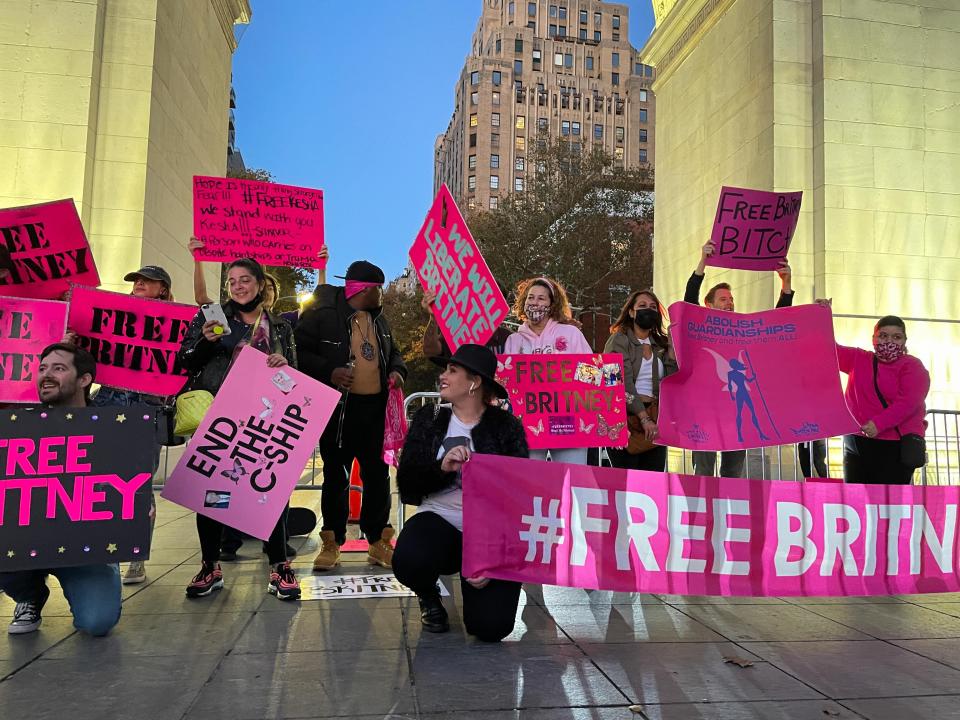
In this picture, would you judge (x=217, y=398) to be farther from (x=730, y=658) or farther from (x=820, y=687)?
(x=820, y=687)

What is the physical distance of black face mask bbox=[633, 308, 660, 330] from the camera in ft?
18.9

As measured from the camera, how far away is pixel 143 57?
1189cm

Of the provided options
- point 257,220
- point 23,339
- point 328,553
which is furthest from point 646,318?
point 23,339

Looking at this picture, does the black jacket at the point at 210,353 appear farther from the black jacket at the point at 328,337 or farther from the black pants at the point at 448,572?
the black pants at the point at 448,572

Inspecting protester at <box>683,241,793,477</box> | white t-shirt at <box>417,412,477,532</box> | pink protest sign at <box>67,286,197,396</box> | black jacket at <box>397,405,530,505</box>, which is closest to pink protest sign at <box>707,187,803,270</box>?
protester at <box>683,241,793,477</box>

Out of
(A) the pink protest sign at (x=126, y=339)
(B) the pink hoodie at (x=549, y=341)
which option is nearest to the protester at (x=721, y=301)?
(B) the pink hoodie at (x=549, y=341)

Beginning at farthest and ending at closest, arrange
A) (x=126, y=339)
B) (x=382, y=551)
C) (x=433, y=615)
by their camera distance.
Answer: (x=382, y=551) < (x=126, y=339) < (x=433, y=615)

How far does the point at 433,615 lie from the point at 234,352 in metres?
2.02

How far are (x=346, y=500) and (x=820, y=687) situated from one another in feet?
11.2

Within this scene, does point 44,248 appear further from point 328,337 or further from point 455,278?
point 455,278

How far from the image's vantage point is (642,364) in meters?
5.81

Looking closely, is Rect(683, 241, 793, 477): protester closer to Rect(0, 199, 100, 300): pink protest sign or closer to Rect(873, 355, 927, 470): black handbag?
Rect(873, 355, 927, 470): black handbag

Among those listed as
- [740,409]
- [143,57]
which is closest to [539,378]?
[740,409]

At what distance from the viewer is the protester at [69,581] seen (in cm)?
385
